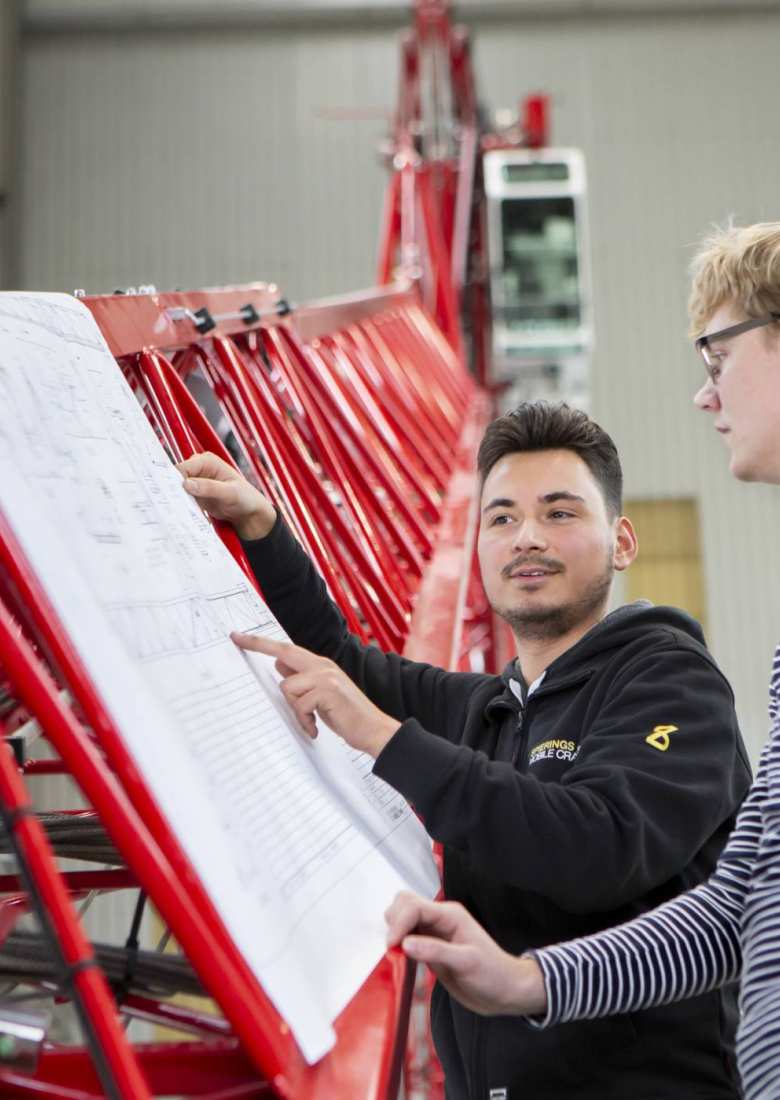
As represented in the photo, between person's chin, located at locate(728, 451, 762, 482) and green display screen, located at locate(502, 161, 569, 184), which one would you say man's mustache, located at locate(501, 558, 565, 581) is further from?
green display screen, located at locate(502, 161, 569, 184)

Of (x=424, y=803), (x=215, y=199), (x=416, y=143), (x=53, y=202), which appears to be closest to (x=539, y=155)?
(x=416, y=143)

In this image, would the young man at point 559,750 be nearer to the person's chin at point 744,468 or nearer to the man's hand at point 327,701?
the man's hand at point 327,701

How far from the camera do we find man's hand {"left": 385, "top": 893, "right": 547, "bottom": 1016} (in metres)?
1.76

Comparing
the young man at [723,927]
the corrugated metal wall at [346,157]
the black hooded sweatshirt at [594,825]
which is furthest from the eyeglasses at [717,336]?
the corrugated metal wall at [346,157]

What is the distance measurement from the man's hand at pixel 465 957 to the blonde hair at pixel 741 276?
112 cm

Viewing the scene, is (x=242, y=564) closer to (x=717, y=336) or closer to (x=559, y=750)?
(x=559, y=750)

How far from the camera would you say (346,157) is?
21125 millimetres

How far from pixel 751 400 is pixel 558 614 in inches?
25.0

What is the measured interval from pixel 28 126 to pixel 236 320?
735 inches

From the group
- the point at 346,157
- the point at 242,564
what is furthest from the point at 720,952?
the point at 346,157

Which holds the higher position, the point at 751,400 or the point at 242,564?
the point at 751,400

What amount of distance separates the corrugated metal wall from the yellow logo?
Result: 17889mm

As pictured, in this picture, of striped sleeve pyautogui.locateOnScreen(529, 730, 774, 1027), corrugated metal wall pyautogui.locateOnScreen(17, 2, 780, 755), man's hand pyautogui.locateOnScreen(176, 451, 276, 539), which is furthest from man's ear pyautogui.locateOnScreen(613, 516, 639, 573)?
corrugated metal wall pyautogui.locateOnScreen(17, 2, 780, 755)

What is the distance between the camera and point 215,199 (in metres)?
21.2
